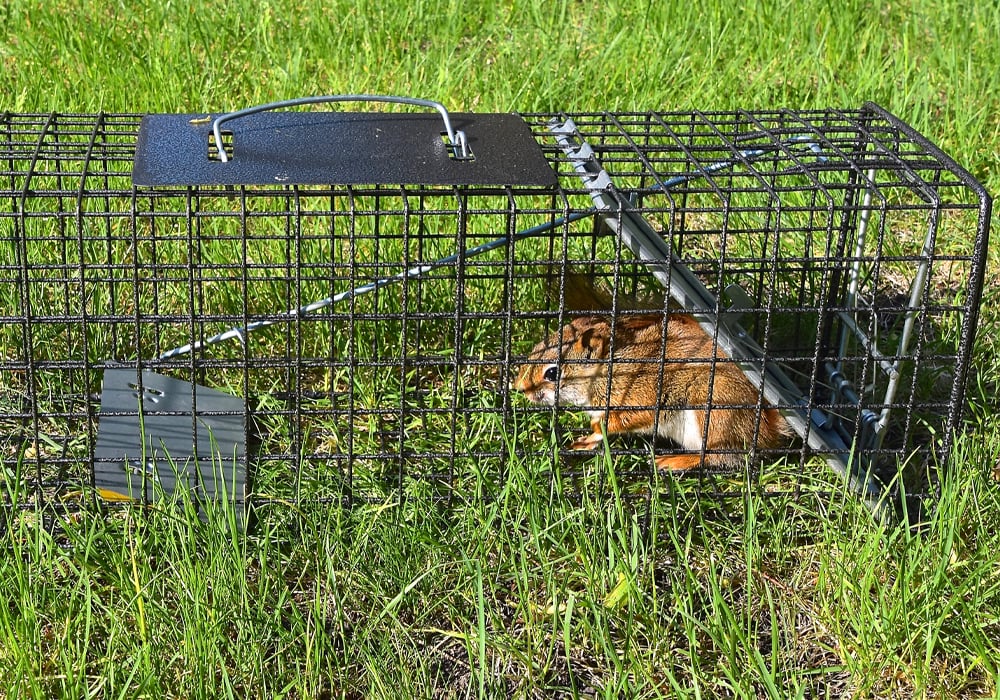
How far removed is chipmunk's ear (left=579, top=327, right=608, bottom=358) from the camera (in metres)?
3.44

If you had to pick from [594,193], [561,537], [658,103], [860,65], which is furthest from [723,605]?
[860,65]

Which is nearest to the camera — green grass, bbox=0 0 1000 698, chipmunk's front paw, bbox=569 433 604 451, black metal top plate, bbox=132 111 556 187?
green grass, bbox=0 0 1000 698

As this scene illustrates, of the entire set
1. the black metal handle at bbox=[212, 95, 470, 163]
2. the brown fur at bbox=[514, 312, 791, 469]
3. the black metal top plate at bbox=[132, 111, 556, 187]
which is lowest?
the brown fur at bbox=[514, 312, 791, 469]

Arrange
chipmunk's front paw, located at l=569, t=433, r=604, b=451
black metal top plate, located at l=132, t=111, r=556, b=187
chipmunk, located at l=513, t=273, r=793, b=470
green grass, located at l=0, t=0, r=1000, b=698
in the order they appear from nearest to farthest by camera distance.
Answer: green grass, located at l=0, t=0, r=1000, b=698
black metal top plate, located at l=132, t=111, r=556, b=187
chipmunk, located at l=513, t=273, r=793, b=470
chipmunk's front paw, located at l=569, t=433, r=604, b=451

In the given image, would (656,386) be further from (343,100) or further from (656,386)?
(343,100)

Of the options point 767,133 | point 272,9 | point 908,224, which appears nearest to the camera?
point 767,133

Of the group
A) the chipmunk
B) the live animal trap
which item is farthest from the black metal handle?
the chipmunk

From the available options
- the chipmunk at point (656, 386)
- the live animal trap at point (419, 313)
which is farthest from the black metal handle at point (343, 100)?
the chipmunk at point (656, 386)

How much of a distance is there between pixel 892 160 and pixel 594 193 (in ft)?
Answer: 3.11

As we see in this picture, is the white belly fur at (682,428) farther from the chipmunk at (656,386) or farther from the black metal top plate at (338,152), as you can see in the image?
the black metal top plate at (338,152)

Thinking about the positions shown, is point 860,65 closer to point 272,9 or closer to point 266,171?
point 272,9

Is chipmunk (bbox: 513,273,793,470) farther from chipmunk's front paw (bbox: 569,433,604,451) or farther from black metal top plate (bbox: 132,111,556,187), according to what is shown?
black metal top plate (bbox: 132,111,556,187)

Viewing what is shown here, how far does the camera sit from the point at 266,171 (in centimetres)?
276

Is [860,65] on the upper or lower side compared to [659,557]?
upper
